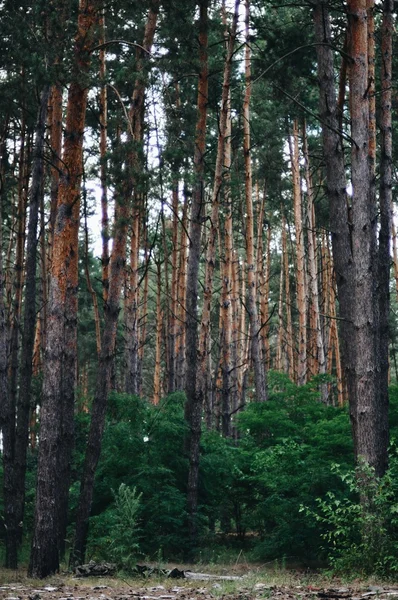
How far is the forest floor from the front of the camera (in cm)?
728

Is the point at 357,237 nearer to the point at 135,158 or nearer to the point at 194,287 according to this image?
the point at 135,158

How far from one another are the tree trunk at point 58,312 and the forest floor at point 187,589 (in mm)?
613

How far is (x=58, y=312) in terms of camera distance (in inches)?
414

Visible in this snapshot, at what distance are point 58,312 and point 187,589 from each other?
416 centimetres

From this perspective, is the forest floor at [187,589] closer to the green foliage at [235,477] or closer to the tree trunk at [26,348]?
the green foliage at [235,477]

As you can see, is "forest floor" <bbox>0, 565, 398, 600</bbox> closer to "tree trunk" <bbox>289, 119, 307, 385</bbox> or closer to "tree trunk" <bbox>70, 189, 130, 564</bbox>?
"tree trunk" <bbox>70, 189, 130, 564</bbox>

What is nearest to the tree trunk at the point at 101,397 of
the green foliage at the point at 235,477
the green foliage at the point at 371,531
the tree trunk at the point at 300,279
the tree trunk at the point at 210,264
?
the green foliage at the point at 235,477

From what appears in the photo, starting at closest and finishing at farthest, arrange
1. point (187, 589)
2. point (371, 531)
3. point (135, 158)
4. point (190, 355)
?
point (187, 589) → point (371, 531) → point (135, 158) → point (190, 355)

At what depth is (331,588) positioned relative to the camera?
780 cm

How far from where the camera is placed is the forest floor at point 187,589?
728 centimetres

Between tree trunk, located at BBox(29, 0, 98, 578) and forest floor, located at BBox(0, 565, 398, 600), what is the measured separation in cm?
61

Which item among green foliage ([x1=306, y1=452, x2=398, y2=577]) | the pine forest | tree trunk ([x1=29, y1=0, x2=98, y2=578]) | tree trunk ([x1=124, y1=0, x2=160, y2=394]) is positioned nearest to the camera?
green foliage ([x1=306, y1=452, x2=398, y2=577])

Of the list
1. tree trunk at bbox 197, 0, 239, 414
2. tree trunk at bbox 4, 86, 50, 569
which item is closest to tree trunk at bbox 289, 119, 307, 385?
tree trunk at bbox 197, 0, 239, 414

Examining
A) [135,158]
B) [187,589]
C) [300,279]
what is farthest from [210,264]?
[300,279]
